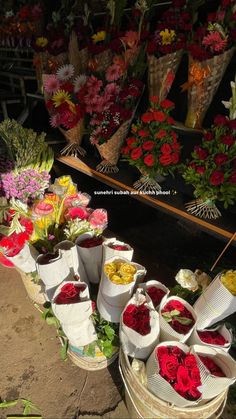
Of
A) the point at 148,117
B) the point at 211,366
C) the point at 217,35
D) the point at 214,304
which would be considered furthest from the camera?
the point at 148,117

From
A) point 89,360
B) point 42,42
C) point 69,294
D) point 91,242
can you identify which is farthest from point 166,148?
point 42,42

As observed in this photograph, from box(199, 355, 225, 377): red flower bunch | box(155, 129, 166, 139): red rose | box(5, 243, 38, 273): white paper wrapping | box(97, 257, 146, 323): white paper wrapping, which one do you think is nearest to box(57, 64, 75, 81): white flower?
box(155, 129, 166, 139): red rose

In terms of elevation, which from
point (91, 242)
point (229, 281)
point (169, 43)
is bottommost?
point (91, 242)

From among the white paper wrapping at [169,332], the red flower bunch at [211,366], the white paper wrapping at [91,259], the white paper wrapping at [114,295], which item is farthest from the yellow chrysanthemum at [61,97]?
the red flower bunch at [211,366]

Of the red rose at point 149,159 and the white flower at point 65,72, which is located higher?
the white flower at point 65,72

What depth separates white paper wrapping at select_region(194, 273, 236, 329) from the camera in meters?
1.31

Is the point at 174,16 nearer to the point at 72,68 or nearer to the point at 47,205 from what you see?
the point at 72,68

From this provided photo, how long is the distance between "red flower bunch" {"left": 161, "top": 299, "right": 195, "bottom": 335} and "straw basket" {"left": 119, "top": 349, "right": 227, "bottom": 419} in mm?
281

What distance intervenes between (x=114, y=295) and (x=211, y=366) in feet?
1.73

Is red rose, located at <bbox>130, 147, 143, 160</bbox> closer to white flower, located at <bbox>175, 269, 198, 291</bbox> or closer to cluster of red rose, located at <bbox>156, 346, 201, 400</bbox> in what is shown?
white flower, located at <bbox>175, 269, 198, 291</bbox>

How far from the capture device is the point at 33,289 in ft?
7.16

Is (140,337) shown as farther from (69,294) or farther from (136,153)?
(136,153)

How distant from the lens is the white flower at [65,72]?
2092 millimetres

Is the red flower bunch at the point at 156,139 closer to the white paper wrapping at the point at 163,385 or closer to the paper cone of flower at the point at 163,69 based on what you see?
the paper cone of flower at the point at 163,69
